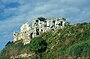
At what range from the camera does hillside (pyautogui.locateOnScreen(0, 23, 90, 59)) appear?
82575 mm

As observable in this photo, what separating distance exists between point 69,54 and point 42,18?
151ft

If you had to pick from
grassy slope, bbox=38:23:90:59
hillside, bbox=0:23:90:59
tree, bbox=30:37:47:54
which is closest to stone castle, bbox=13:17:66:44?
hillside, bbox=0:23:90:59

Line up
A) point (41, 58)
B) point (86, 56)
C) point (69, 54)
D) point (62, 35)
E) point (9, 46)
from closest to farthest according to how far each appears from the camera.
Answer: point (86, 56) → point (69, 54) → point (41, 58) → point (62, 35) → point (9, 46)

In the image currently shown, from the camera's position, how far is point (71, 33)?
329 feet

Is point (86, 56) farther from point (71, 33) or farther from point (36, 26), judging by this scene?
point (36, 26)

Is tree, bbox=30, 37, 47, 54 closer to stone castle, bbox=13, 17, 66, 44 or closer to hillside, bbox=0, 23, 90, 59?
hillside, bbox=0, 23, 90, 59

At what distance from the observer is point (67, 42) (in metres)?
96.4

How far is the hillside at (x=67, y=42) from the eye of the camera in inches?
3251

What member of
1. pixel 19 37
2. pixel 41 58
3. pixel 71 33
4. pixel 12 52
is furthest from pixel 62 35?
pixel 19 37

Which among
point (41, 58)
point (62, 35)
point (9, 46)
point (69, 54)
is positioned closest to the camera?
point (69, 54)

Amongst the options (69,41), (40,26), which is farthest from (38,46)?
(40,26)

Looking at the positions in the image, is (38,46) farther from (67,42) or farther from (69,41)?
(69,41)

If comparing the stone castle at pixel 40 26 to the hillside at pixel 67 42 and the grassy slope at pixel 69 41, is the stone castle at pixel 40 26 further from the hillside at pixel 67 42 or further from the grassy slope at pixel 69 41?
the grassy slope at pixel 69 41

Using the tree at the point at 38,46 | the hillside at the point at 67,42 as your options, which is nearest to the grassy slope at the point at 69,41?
the hillside at the point at 67,42
